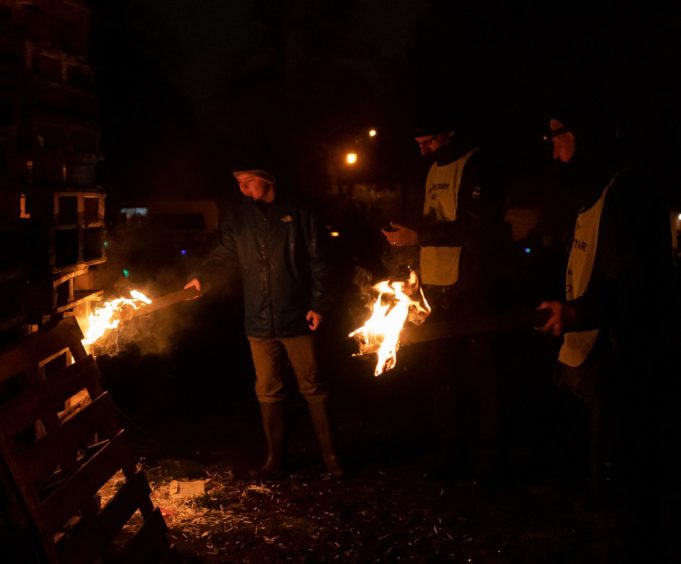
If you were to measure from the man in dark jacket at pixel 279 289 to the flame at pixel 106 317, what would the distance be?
886 mm

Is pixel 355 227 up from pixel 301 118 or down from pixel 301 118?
down

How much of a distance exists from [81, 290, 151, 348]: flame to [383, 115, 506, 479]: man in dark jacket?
1895 millimetres

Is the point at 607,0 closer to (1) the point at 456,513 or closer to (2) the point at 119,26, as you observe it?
(2) the point at 119,26

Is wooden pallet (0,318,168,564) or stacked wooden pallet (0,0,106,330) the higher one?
stacked wooden pallet (0,0,106,330)

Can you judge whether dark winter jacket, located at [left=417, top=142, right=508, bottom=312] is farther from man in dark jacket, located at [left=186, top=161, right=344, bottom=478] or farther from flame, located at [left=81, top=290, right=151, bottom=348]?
flame, located at [left=81, top=290, right=151, bottom=348]

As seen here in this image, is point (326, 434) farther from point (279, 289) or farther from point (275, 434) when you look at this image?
point (279, 289)

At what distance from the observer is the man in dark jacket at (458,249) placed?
4.53 meters

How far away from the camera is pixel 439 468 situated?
16.1ft

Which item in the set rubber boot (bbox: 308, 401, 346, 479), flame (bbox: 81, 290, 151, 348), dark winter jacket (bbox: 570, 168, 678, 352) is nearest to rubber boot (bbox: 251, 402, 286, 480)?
rubber boot (bbox: 308, 401, 346, 479)

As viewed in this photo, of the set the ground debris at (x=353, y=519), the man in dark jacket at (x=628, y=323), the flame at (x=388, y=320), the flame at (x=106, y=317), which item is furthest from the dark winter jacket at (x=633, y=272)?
the flame at (x=106, y=317)

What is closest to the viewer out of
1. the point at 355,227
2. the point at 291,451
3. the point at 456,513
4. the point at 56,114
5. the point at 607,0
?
the point at 56,114

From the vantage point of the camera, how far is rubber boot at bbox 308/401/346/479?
505 centimetres

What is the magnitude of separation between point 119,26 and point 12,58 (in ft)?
92.0

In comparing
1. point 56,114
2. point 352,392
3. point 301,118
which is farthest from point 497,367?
point 301,118
